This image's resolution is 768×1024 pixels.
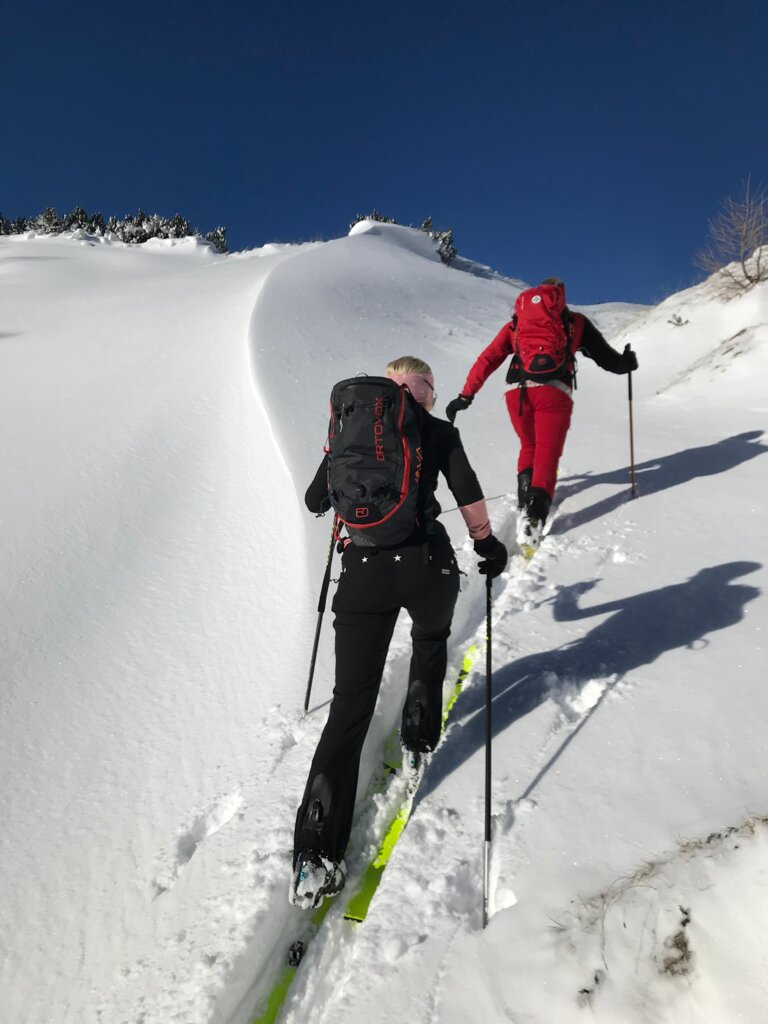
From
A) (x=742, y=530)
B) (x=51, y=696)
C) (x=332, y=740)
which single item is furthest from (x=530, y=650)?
(x=51, y=696)

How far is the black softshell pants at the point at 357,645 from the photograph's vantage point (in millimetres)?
2184

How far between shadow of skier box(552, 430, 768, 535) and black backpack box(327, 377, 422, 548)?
3.12 metres

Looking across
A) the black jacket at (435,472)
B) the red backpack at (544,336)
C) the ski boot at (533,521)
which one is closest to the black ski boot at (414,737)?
the black jacket at (435,472)

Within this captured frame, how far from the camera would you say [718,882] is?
1.52 m

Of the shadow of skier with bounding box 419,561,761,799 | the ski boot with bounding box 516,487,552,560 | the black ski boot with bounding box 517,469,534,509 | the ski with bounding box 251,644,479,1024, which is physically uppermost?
the black ski boot with bounding box 517,469,534,509

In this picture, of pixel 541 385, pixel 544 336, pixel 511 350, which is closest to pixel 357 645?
pixel 541 385

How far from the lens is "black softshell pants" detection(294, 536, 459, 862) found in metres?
2.18

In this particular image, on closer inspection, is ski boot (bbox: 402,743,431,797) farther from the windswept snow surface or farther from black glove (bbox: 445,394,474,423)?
black glove (bbox: 445,394,474,423)

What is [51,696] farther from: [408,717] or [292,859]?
[408,717]

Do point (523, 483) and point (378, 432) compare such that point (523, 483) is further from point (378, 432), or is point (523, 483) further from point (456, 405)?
point (378, 432)

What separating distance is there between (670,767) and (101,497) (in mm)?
4803

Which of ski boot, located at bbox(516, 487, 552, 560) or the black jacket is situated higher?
the black jacket

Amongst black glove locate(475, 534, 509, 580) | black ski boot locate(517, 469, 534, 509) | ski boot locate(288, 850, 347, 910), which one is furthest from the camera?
black ski boot locate(517, 469, 534, 509)

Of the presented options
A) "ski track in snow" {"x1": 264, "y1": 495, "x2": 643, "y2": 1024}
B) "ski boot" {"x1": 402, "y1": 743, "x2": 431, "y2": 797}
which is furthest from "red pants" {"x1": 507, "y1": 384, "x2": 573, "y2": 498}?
"ski boot" {"x1": 402, "y1": 743, "x2": 431, "y2": 797}
